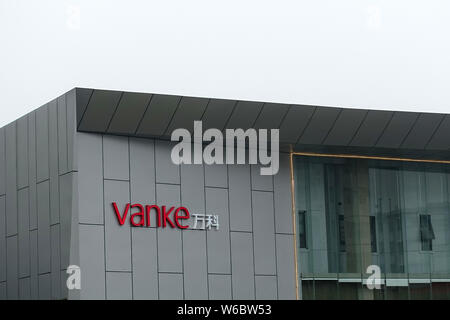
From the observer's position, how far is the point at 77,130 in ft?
94.7

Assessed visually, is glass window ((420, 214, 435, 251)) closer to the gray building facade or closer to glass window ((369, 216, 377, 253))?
glass window ((369, 216, 377, 253))

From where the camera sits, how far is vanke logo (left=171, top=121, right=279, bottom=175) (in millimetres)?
30188

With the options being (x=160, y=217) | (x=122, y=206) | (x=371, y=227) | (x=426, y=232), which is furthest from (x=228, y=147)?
(x=426, y=232)

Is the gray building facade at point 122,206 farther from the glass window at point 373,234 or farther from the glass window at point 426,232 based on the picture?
the glass window at point 426,232

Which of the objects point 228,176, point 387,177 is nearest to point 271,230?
point 228,176

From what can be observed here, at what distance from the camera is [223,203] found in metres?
30.6

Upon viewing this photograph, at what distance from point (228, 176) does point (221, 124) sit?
59.2 inches

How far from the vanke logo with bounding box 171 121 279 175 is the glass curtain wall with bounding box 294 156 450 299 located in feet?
3.29

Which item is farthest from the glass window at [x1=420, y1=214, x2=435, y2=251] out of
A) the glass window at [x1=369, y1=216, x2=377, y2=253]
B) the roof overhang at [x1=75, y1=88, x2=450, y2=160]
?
the roof overhang at [x1=75, y1=88, x2=450, y2=160]

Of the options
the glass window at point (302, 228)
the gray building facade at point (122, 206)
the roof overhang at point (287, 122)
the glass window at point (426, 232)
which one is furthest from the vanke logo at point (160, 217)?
the glass window at point (426, 232)

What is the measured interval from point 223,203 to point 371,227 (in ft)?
15.4
